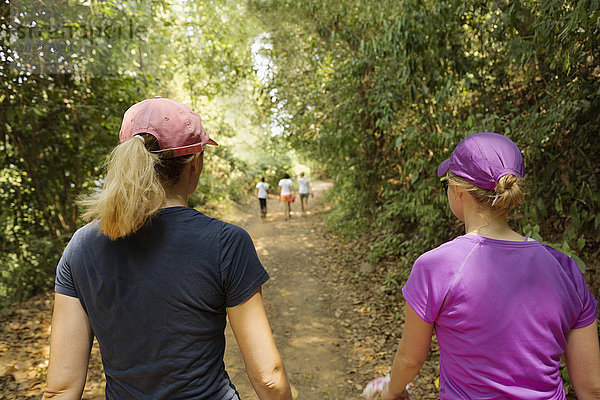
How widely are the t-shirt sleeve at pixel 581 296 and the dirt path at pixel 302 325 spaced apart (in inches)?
119

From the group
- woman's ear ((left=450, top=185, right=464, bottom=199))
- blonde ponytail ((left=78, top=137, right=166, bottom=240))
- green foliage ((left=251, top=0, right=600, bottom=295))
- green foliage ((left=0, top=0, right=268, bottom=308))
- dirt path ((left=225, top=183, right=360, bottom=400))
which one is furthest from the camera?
green foliage ((left=0, top=0, right=268, bottom=308))

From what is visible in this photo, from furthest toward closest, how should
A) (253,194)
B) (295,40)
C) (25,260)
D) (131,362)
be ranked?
1. (253,194)
2. (295,40)
3. (25,260)
4. (131,362)

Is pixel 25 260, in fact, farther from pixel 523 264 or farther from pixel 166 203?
pixel 523 264

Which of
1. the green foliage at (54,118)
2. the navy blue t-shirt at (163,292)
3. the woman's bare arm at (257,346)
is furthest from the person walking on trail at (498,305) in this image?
the green foliage at (54,118)

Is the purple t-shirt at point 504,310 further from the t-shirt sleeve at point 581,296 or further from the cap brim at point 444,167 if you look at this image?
the cap brim at point 444,167

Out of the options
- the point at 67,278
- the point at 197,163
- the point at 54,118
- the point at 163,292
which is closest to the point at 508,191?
the point at 197,163

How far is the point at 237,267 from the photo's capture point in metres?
1.31

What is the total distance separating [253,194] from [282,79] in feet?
43.2

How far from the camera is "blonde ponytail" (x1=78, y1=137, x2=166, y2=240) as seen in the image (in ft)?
3.95

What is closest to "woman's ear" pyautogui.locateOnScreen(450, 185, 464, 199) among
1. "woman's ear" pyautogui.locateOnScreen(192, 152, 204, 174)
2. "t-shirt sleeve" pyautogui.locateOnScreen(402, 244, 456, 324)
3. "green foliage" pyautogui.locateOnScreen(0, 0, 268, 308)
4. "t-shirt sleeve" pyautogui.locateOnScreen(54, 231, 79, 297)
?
"t-shirt sleeve" pyautogui.locateOnScreen(402, 244, 456, 324)

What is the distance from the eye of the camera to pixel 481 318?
1352 millimetres

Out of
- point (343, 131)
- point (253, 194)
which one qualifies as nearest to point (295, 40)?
point (343, 131)

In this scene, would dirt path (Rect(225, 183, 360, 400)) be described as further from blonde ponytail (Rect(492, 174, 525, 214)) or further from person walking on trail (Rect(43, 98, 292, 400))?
blonde ponytail (Rect(492, 174, 525, 214))

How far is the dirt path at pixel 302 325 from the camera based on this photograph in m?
4.15
